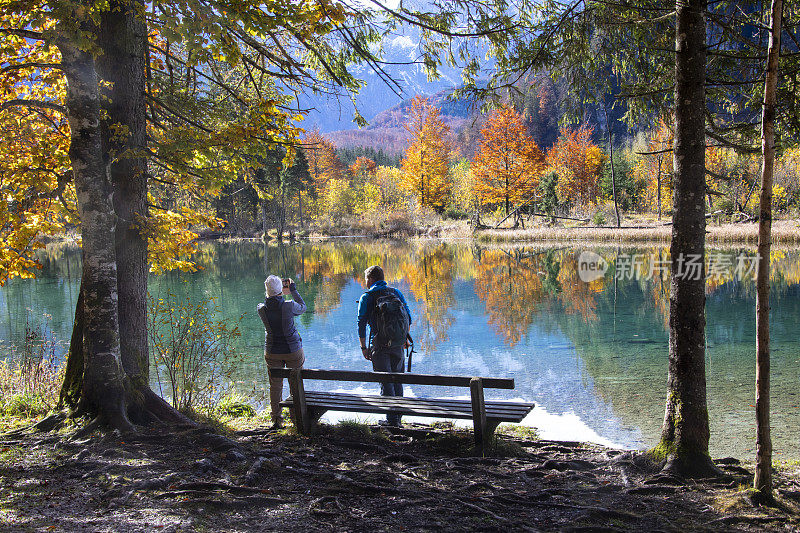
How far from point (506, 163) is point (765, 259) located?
37.9 metres

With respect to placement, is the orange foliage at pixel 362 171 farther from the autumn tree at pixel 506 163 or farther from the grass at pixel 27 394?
the grass at pixel 27 394

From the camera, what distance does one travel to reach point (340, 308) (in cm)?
1711

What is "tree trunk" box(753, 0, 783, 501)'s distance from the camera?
393 cm

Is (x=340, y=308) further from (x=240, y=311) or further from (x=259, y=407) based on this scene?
(x=259, y=407)

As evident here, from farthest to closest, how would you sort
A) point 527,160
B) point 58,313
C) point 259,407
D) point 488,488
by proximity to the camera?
point 527,160, point 58,313, point 259,407, point 488,488

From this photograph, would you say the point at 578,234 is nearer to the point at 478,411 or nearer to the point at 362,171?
the point at 478,411

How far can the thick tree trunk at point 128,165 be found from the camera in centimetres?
600

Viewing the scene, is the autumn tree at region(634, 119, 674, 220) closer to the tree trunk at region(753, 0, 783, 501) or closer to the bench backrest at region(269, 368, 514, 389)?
the tree trunk at region(753, 0, 783, 501)

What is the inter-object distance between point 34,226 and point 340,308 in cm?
1118

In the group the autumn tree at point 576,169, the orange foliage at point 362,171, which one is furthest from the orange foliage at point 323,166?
the autumn tree at point 576,169

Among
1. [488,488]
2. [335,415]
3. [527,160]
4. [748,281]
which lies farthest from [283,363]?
[527,160]

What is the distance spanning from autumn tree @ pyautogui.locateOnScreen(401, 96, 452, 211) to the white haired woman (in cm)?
4061

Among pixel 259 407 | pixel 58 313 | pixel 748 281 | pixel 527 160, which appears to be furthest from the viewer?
pixel 527 160

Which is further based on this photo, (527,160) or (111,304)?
(527,160)
